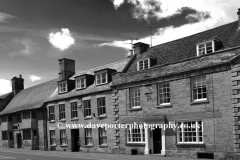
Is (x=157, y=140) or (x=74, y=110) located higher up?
(x=74, y=110)

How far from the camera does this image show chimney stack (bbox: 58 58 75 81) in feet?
131

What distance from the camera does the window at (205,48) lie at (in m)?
22.9

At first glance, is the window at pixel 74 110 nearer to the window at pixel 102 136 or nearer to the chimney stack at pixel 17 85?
the window at pixel 102 136

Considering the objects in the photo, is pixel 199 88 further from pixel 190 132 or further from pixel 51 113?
pixel 51 113

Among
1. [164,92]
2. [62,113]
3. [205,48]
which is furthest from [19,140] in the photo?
[205,48]

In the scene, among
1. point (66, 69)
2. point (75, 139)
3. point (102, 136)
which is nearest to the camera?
point (102, 136)

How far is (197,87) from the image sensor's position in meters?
22.3

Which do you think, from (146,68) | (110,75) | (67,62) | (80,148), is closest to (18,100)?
(67,62)

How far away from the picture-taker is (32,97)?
44.2m

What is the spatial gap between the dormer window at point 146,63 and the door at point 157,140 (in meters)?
→ 5.61

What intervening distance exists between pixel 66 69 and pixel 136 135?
17.1 m

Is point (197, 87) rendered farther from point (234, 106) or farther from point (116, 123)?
point (116, 123)

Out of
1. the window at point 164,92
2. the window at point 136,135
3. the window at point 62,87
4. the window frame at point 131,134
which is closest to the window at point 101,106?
the window frame at point 131,134

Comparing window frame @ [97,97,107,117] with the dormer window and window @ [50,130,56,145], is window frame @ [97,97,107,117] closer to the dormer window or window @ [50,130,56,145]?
the dormer window
